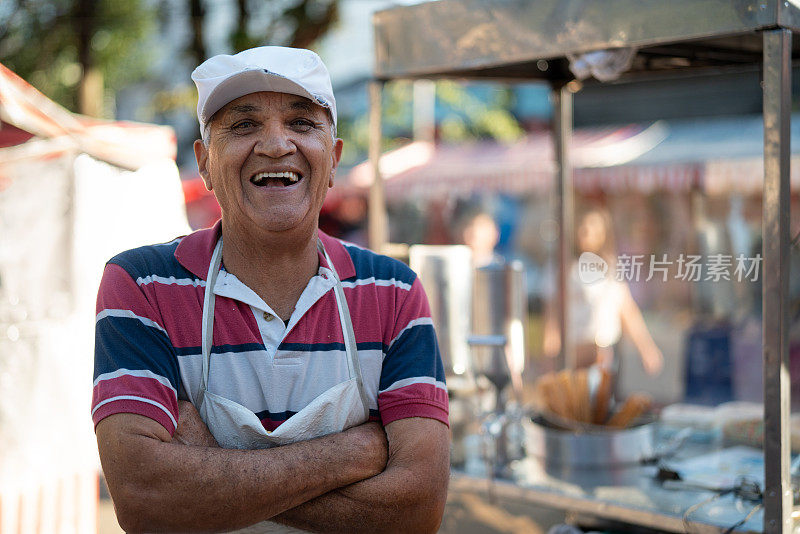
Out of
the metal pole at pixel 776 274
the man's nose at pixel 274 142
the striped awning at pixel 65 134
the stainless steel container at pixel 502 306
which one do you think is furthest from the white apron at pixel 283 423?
the striped awning at pixel 65 134

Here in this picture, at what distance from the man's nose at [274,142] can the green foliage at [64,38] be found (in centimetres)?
698

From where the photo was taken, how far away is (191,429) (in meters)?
1.59

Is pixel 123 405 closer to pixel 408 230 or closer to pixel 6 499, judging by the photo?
pixel 6 499

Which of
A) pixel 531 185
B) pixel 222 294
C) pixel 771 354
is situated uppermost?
pixel 531 185

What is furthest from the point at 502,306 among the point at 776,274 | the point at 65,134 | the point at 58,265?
the point at 65,134

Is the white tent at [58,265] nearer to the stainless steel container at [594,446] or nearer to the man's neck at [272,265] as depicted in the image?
the stainless steel container at [594,446]

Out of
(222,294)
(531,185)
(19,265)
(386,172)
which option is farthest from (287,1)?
(222,294)

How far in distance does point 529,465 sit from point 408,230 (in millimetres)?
9938

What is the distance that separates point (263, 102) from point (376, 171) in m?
1.49

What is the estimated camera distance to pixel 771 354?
2.10 meters

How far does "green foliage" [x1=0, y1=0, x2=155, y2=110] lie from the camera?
10.4 meters

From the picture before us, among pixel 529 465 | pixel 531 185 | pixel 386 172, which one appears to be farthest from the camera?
pixel 386 172

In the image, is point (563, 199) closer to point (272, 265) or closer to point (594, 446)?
point (594, 446)

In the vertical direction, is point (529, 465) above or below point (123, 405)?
below
